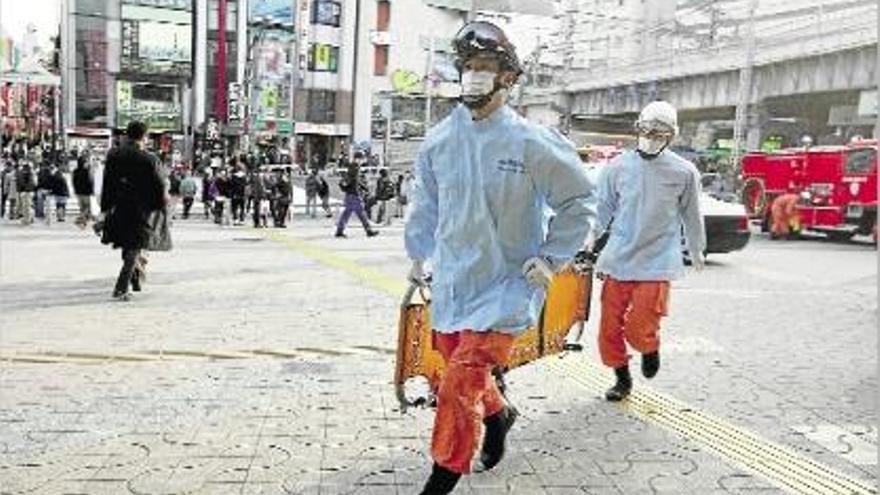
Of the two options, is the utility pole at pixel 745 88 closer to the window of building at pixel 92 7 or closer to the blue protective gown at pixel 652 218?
the blue protective gown at pixel 652 218

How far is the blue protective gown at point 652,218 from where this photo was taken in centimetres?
525

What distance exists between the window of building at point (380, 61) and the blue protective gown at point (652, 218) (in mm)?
60825

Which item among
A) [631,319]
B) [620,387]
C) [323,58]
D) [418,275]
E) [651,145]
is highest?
[323,58]

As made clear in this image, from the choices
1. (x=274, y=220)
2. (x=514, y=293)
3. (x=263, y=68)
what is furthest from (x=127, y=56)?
(x=514, y=293)

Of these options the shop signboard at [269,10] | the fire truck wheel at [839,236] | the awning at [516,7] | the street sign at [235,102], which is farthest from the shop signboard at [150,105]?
the awning at [516,7]

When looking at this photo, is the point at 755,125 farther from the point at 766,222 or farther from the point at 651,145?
the point at 651,145

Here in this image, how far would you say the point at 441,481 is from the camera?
3477 millimetres

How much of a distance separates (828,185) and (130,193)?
18.3 m

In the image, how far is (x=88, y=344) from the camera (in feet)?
21.6

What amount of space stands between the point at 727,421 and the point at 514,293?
6.44ft

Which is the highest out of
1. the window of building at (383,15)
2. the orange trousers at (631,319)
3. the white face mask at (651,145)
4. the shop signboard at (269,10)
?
the window of building at (383,15)

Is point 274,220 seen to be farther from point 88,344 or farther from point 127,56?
point 127,56

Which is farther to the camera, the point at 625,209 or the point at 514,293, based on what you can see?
the point at 625,209

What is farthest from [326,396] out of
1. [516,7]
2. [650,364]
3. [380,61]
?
[380,61]
